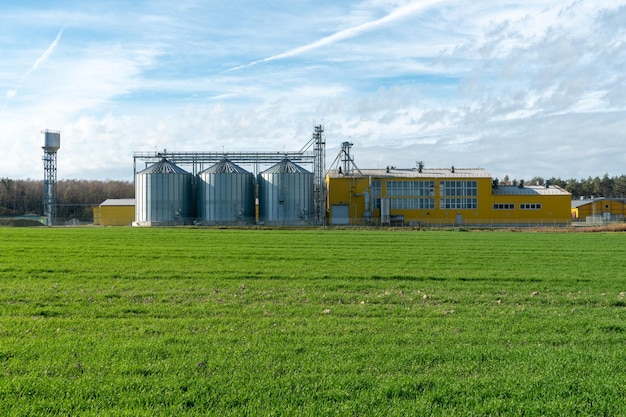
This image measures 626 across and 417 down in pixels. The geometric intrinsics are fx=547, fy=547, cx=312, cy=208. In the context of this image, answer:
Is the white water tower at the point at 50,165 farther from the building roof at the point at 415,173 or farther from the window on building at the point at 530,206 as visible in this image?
the window on building at the point at 530,206

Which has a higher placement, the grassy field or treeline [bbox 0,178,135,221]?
treeline [bbox 0,178,135,221]

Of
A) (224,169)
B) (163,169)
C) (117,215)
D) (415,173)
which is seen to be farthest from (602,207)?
(117,215)

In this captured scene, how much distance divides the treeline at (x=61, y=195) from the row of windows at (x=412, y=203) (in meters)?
74.3

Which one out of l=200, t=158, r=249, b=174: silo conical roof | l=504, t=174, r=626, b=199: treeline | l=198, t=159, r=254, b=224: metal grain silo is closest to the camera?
l=198, t=159, r=254, b=224: metal grain silo

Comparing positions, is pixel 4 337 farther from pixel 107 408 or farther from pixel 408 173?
pixel 408 173

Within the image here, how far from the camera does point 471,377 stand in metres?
7.47

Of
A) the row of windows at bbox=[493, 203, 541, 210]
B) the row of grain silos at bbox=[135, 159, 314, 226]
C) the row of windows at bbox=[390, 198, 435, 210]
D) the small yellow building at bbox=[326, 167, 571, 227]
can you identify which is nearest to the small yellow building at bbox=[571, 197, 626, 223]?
the small yellow building at bbox=[326, 167, 571, 227]

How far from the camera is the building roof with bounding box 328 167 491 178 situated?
80.5m

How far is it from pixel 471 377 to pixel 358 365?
5.19 feet

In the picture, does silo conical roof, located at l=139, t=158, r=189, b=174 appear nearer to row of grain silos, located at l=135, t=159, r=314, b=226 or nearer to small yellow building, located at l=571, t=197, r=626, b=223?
row of grain silos, located at l=135, t=159, r=314, b=226

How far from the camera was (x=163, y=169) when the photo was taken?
77250 millimetres

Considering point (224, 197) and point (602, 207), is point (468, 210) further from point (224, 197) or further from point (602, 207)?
point (602, 207)

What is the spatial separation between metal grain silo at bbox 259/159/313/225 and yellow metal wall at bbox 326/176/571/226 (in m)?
4.76

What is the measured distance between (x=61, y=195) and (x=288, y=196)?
10505cm
